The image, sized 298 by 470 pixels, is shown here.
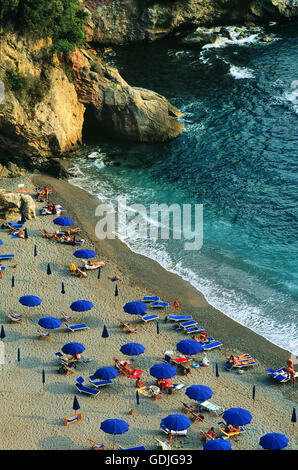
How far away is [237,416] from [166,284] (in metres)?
18.1

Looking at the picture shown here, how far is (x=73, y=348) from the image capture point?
4741 centimetres

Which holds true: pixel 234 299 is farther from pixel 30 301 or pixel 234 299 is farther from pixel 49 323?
pixel 30 301

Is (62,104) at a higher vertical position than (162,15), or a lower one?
lower

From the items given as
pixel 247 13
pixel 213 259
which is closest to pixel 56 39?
pixel 213 259

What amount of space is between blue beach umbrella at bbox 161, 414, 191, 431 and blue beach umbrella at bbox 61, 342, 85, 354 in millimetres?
8269

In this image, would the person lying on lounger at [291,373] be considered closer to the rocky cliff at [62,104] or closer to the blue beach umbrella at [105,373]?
the blue beach umbrella at [105,373]

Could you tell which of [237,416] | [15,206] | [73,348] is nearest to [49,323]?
[73,348]

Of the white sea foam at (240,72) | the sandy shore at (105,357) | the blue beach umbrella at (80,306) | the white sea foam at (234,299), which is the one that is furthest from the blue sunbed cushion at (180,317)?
the white sea foam at (240,72)

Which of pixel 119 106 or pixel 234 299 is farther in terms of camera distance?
pixel 119 106

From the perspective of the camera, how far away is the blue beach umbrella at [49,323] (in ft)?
163

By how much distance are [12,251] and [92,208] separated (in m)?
10.8

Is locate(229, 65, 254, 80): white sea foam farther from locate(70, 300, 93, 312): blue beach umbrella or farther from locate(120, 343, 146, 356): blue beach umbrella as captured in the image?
locate(120, 343, 146, 356): blue beach umbrella

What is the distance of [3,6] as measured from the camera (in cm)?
6756

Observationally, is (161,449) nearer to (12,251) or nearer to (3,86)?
(12,251)
